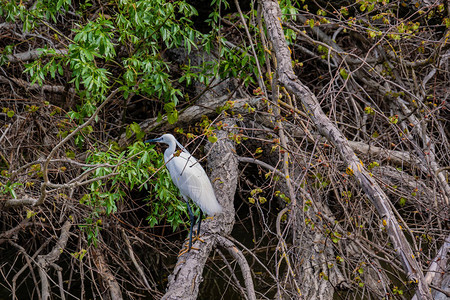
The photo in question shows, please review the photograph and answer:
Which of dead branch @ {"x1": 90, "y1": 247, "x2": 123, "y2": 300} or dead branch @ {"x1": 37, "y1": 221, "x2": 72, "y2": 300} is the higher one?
dead branch @ {"x1": 37, "y1": 221, "x2": 72, "y2": 300}

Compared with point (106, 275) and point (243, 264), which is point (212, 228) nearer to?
point (243, 264)

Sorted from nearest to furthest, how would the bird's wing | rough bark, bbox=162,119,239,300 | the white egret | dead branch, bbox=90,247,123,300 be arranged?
1. rough bark, bbox=162,119,239,300
2. the white egret
3. the bird's wing
4. dead branch, bbox=90,247,123,300

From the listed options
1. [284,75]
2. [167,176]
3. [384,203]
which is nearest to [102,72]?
[167,176]

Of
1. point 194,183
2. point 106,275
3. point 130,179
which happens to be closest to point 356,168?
point 130,179

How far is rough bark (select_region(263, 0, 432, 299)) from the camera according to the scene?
4.89ft

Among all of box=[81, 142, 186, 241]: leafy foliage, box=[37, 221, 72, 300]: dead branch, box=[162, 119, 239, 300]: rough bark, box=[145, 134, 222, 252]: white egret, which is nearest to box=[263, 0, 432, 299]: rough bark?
box=[162, 119, 239, 300]: rough bark

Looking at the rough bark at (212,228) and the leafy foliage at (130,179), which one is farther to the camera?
the leafy foliage at (130,179)

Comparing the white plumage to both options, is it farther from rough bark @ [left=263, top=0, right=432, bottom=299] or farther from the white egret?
rough bark @ [left=263, top=0, right=432, bottom=299]

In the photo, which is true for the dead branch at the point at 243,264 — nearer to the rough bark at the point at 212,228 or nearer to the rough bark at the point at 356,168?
the rough bark at the point at 212,228

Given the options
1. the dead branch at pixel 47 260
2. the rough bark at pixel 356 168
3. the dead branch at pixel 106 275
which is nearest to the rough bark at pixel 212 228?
the rough bark at pixel 356 168

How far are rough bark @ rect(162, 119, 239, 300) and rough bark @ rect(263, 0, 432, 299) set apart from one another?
20.8 inches

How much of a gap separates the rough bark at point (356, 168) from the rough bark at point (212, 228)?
0.53m

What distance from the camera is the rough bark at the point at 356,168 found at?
149 cm

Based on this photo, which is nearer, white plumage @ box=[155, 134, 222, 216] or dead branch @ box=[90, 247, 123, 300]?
white plumage @ box=[155, 134, 222, 216]
